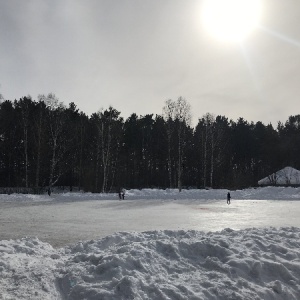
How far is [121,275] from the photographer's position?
19.8 feet

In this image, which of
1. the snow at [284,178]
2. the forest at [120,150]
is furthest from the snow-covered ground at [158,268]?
the snow at [284,178]

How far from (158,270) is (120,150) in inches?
1980

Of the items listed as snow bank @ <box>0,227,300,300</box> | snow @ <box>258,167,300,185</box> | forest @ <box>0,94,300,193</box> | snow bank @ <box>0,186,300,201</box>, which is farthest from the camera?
snow @ <box>258,167,300,185</box>

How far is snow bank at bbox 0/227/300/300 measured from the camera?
5668 millimetres

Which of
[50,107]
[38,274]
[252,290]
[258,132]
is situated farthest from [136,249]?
[258,132]

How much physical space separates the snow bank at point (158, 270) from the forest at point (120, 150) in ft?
99.2

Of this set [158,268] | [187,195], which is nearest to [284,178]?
[187,195]

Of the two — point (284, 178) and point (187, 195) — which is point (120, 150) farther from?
point (284, 178)

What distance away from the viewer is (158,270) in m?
6.42

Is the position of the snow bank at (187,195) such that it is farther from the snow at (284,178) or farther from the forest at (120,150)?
the snow at (284,178)

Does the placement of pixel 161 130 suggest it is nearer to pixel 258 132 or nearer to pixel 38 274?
pixel 258 132

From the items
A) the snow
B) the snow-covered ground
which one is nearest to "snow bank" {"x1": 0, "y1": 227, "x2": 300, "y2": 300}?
the snow-covered ground

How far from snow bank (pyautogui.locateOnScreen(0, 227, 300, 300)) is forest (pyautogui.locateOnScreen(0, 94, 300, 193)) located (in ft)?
99.2

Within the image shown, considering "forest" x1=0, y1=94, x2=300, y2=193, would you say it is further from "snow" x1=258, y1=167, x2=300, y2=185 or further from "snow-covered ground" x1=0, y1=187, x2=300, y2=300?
"snow-covered ground" x1=0, y1=187, x2=300, y2=300
